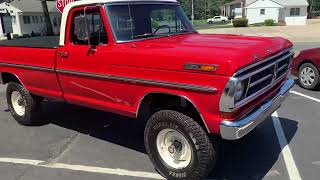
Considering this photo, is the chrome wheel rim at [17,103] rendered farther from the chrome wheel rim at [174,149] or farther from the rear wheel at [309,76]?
the rear wheel at [309,76]

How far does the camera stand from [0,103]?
936cm

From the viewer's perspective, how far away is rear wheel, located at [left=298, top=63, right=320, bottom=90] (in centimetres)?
888

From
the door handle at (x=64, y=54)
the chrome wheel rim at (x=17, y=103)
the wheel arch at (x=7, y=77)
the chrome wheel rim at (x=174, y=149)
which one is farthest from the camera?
the chrome wheel rim at (x=17, y=103)

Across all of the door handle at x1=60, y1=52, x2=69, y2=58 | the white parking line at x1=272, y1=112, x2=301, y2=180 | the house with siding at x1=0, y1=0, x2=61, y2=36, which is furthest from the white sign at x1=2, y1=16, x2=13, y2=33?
the white parking line at x1=272, y1=112, x2=301, y2=180

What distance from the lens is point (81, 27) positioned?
5.27 meters

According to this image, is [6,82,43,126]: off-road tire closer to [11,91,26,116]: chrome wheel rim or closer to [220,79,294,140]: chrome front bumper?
[11,91,26,116]: chrome wheel rim

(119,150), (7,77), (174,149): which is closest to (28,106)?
(7,77)

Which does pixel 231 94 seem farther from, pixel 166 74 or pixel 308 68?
pixel 308 68

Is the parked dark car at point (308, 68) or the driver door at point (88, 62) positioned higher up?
the driver door at point (88, 62)

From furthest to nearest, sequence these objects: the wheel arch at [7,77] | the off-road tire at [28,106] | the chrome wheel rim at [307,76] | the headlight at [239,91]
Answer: the chrome wheel rim at [307,76], the wheel arch at [7,77], the off-road tire at [28,106], the headlight at [239,91]

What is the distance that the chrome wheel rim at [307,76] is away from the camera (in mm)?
8992

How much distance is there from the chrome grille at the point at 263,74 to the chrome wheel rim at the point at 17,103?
449 cm

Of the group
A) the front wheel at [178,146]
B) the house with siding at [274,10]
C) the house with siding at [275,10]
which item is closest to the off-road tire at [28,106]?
the front wheel at [178,146]

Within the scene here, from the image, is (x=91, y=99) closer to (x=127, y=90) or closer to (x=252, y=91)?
(x=127, y=90)
